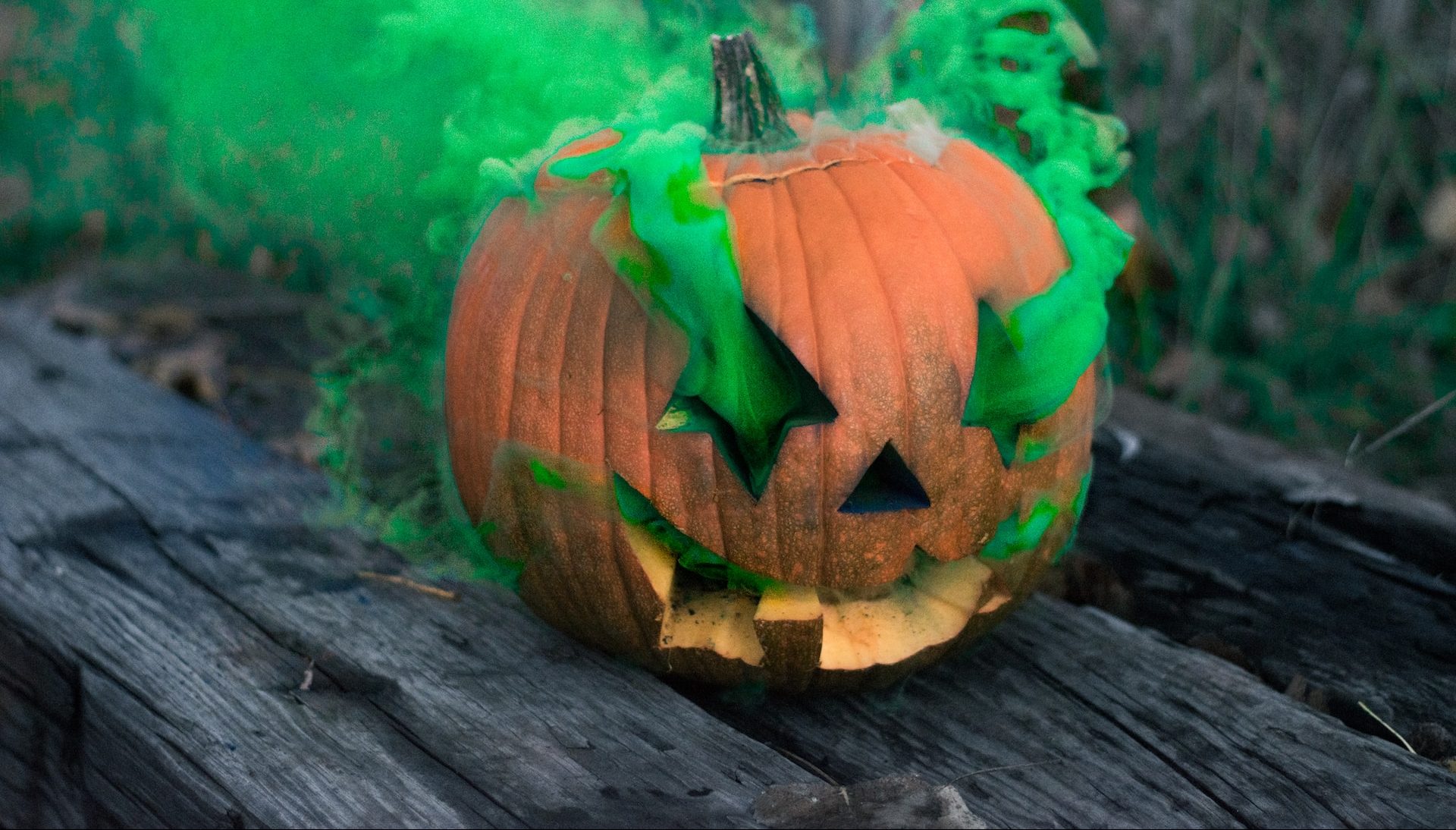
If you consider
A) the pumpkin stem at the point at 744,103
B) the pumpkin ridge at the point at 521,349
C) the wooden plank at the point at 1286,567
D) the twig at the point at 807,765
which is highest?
the pumpkin stem at the point at 744,103

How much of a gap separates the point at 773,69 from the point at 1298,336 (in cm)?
182

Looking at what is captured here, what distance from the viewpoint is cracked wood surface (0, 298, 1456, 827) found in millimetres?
1224

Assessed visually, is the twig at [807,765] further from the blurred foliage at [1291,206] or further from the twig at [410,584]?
the blurred foliage at [1291,206]

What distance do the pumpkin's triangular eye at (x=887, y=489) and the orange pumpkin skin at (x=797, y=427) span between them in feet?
0.04

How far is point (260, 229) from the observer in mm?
2686

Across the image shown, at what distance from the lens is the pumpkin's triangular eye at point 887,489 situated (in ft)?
4.04

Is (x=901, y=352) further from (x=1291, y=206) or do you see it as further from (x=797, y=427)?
(x=1291, y=206)

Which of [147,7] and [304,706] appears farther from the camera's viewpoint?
[147,7]

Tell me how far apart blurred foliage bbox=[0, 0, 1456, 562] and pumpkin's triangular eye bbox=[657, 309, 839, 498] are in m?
0.39

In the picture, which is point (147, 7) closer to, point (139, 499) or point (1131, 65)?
point (139, 499)

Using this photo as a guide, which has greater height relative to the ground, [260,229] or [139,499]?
[260,229]

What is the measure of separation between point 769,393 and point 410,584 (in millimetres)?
719

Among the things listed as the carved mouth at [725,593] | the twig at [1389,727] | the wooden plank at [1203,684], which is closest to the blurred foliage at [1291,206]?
the wooden plank at [1203,684]

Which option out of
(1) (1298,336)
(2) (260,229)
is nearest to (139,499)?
(2) (260,229)
